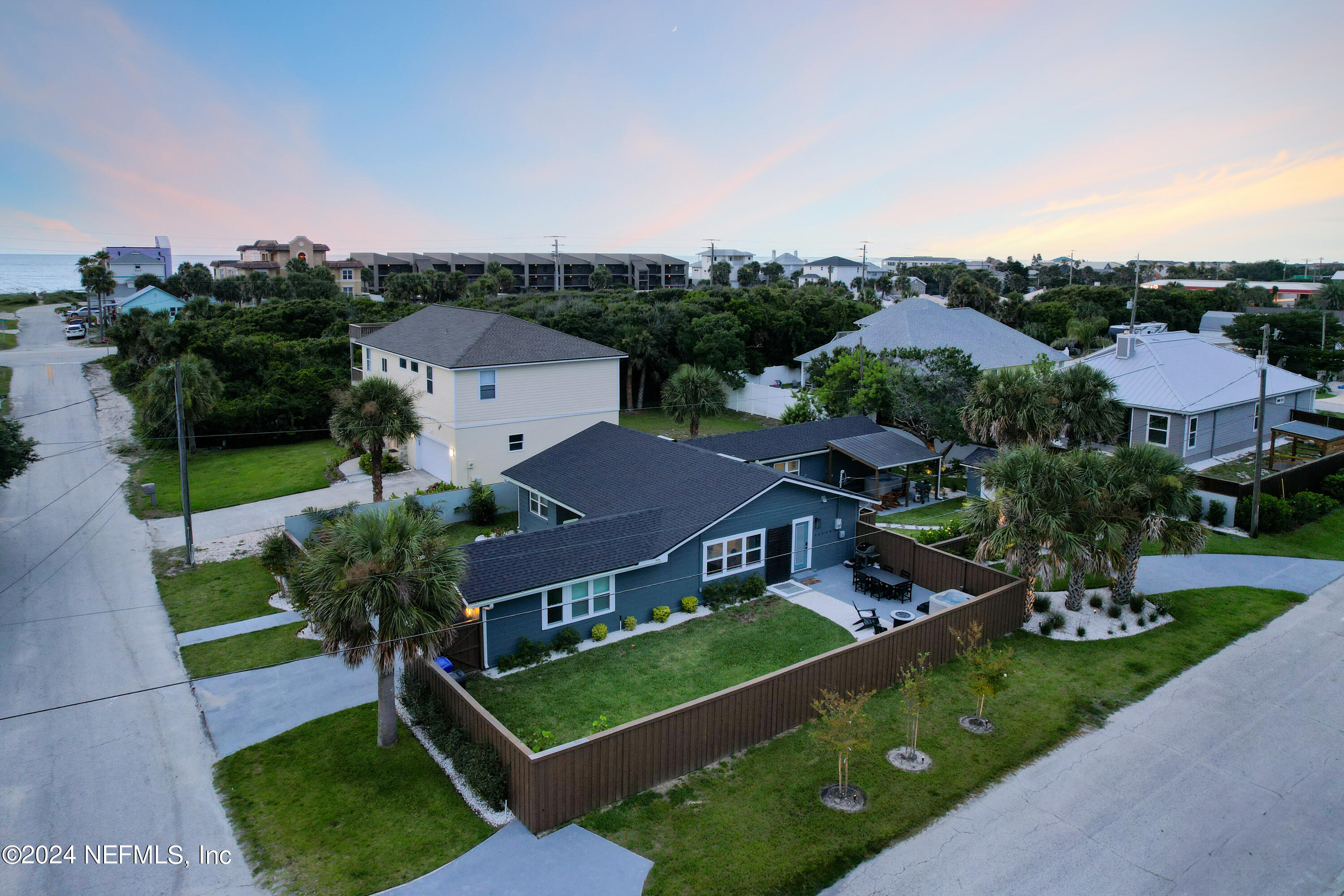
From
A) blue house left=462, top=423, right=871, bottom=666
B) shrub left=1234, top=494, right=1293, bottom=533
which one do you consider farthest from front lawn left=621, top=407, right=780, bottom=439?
shrub left=1234, top=494, right=1293, bottom=533

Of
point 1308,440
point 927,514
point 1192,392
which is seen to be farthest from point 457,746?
point 1308,440

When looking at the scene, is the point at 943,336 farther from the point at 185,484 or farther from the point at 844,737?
the point at 185,484

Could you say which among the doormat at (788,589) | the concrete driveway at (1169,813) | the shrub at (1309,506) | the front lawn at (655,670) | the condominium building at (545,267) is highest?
the condominium building at (545,267)

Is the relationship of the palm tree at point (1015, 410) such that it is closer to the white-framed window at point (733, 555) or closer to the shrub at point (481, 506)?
the white-framed window at point (733, 555)

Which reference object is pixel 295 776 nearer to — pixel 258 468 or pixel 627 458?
pixel 627 458

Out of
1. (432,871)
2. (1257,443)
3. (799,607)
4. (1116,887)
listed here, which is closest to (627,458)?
(799,607)

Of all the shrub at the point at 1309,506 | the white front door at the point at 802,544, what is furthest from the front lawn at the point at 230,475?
the shrub at the point at 1309,506
